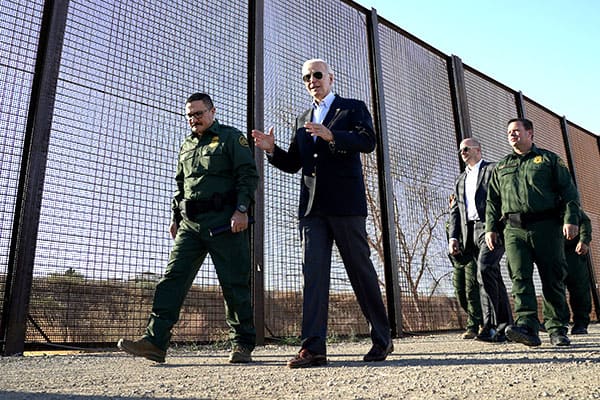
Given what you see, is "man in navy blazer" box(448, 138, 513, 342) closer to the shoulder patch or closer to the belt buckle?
the belt buckle

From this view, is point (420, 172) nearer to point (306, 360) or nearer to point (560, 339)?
point (560, 339)

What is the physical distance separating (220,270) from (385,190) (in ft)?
8.76

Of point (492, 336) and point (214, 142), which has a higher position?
point (214, 142)

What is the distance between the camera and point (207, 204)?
2783mm

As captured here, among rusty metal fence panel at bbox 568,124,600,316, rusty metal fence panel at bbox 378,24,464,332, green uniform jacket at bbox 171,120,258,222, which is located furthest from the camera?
rusty metal fence panel at bbox 568,124,600,316

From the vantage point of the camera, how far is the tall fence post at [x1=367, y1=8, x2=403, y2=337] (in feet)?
15.7

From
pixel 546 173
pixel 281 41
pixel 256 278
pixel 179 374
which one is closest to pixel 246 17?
pixel 281 41

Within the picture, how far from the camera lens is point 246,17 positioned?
4359mm

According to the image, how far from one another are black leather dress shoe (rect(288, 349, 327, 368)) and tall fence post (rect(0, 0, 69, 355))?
1.68 metres

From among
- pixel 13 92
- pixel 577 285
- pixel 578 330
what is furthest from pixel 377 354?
pixel 577 285

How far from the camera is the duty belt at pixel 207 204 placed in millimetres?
2773

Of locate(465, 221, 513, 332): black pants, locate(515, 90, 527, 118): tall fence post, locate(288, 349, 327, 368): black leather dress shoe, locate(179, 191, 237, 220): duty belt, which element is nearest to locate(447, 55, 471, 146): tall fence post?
locate(515, 90, 527, 118): tall fence post

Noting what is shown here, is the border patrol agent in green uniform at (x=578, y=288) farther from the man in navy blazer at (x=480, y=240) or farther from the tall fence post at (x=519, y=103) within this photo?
the tall fence post at (x=519, y=103)

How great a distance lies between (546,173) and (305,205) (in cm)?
177
